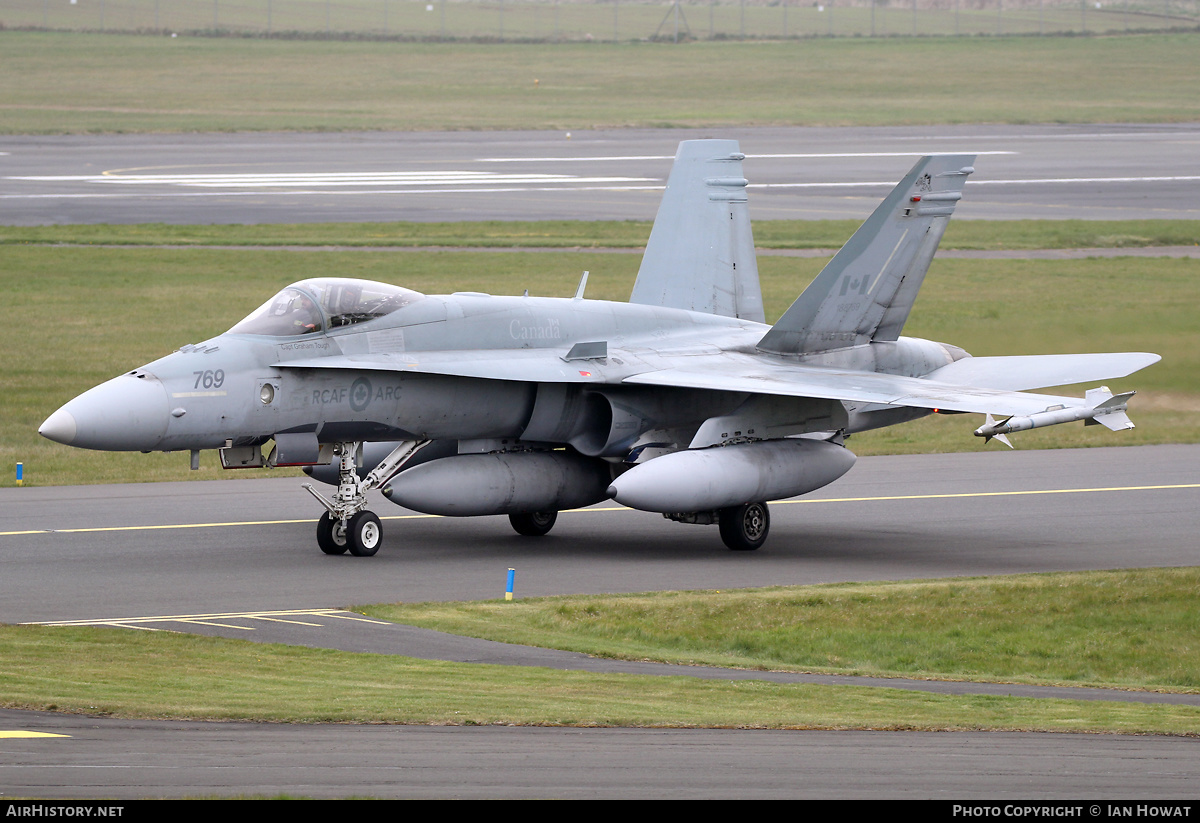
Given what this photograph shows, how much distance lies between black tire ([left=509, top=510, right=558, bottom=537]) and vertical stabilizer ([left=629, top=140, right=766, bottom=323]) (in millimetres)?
4181

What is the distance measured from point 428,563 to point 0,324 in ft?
68.5

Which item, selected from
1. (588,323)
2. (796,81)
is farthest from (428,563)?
(796,81)

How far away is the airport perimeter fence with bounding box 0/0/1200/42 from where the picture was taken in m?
119

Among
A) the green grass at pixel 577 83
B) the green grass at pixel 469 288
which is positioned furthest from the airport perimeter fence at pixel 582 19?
the green grass at pixel 469 288

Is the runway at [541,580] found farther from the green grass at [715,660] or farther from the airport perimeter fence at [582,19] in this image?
the airport perimeter fence at [582,19]

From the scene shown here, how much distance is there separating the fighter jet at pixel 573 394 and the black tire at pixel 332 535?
24 millimetres

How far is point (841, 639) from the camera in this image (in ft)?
55.9

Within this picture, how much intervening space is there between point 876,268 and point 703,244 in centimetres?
308

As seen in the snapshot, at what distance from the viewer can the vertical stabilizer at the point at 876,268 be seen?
2197 centimetres

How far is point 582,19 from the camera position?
13862 centimetres

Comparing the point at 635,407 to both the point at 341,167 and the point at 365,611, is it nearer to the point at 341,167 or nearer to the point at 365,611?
the point at 365,611

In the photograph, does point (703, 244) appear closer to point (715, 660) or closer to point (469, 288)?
point (715, 660)

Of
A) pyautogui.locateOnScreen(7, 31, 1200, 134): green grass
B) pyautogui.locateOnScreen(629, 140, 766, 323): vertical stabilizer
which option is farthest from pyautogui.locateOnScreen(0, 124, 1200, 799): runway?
pyautogui.locateOnScreen(7, 31, 1200, 134): green grass
